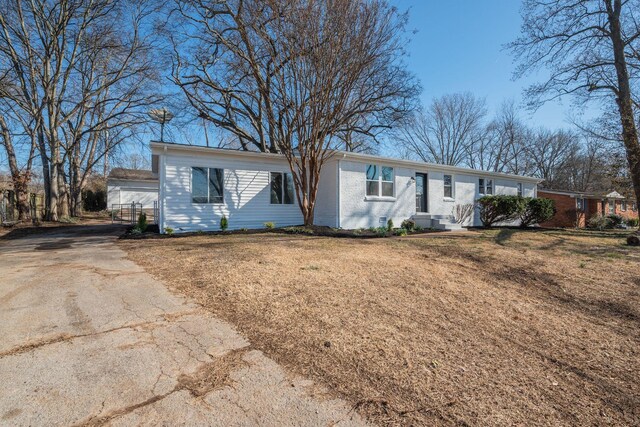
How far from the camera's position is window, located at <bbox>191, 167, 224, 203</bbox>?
11289 millimetres

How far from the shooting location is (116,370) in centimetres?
237

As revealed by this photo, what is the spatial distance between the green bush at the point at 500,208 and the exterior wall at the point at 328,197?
7612 mm

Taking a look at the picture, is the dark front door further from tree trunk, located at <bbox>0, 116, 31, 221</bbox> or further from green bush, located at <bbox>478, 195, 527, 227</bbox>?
tree trunk, located at <bbox>0, 116, 31, 221</bbox>

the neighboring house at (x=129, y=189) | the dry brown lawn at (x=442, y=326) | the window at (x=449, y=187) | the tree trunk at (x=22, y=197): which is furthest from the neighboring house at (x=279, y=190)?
the neighboring house at (x=129, y=189)

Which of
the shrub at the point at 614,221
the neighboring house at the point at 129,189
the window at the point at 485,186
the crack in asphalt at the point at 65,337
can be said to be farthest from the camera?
the neighboring house at the point at 129,189

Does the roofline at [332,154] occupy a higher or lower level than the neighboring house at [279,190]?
higher

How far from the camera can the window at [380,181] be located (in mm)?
12963

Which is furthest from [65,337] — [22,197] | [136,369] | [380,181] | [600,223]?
[600,223]

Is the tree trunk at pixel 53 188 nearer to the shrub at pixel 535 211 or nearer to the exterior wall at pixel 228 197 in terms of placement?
the exterior wall at pixel 228 197

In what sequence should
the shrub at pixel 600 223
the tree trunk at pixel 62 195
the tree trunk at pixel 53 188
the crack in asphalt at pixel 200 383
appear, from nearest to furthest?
the crack in asphalt at pixel 200 383 < the tree trunk at pixel 53 188 < the tree trunk at pixel 62 195 < the shrub at pixel 600 223

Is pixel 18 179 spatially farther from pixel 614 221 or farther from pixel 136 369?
pixel 614 221

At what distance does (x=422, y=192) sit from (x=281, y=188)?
256 inches

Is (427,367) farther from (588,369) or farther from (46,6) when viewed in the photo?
(46,6)

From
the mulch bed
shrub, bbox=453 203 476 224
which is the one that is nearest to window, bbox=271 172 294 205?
the mulch bed
